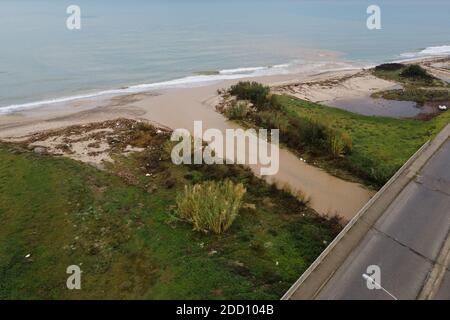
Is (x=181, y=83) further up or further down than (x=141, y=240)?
further up

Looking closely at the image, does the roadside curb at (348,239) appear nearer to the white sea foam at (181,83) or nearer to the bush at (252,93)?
the bush at (252,93)

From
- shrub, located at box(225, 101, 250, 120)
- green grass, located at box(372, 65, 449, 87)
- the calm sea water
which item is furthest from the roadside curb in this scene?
the calm sea water

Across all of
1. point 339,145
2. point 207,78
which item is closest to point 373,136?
point 339,145

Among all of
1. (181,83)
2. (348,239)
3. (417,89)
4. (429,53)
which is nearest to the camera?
(348,239)

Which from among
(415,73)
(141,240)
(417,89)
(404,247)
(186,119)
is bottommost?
(141,240)

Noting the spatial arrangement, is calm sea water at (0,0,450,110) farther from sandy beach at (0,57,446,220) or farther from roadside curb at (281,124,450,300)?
roadside curb at (281,124,450,300)

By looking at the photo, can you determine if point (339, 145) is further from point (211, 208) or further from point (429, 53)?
point (429, 53)
